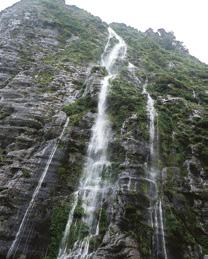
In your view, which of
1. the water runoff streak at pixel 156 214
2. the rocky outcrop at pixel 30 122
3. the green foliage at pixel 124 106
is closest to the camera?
the water runoff streak at pixel 156 214

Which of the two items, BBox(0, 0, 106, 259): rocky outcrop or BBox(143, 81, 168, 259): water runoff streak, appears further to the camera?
BBox(0, 0, 106, 259): rocky outcrop

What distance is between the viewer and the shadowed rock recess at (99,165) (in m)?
13.5

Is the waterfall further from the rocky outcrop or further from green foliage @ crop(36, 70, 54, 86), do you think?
green foliage @ crop(36, 70, 54, 86)

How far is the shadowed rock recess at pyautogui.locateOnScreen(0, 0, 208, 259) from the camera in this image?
44.4ft

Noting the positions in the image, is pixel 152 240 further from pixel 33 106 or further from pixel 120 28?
pixel 120 28

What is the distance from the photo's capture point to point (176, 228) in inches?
553

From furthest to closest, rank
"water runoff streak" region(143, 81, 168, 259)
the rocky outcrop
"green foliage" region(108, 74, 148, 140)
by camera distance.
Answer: "green foliage" region(108, 74, 148, 140)
the rocky outcrop
"water runoff streak" region(143, 81, 168, 259)

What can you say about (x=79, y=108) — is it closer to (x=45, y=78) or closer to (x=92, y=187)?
(x=45, y=78)

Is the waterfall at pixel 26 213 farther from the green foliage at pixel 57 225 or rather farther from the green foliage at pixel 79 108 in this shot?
the green foliage at pixel 79 108

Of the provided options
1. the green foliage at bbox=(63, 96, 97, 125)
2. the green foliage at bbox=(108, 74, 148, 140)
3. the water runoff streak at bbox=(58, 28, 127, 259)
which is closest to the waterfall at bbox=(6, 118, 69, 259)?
the water runoff streak at bbox=(58, 28, 127, 259)

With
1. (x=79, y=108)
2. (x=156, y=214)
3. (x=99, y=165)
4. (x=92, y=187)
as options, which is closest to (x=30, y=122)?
(x=79, y=108)

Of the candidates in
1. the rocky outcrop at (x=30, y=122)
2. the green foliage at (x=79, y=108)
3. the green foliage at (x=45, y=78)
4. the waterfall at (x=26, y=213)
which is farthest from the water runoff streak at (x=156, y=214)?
the green foliage at (x=45, y=78)

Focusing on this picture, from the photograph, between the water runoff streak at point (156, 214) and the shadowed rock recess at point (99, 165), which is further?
the shadowed rock recess at point (99, 165)

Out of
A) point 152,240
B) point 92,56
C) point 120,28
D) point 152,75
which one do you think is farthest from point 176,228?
point 120,28
